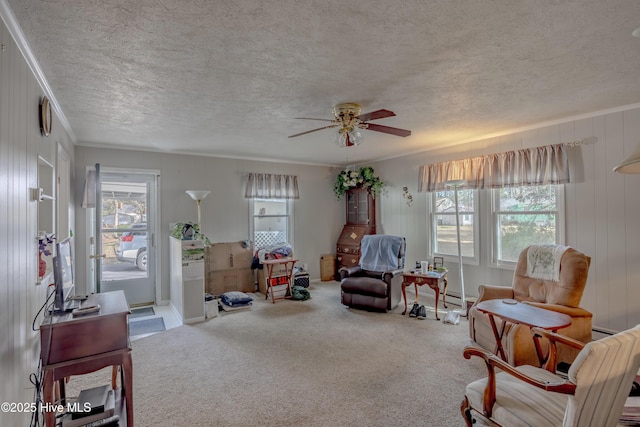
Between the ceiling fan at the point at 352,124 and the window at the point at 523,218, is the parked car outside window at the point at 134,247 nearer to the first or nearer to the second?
the ceiling fan at the point at 352,124

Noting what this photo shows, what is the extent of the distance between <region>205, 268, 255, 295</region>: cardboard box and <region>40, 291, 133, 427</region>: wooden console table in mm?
3335

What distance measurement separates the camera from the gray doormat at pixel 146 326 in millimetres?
3953

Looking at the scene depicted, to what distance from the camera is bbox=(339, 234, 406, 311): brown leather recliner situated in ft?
14.7

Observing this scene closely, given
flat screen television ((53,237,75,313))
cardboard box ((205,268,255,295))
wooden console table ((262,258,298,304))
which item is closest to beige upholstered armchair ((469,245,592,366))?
wooden console table ((262,258,298,304))

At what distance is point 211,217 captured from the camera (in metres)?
5.54

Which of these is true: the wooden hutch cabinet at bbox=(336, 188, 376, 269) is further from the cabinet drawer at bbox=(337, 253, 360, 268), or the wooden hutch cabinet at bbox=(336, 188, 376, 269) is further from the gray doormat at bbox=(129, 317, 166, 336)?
the gray doormat at bbox=(129, 317, 166, 336)

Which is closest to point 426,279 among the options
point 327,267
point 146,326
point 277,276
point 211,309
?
point 277,276

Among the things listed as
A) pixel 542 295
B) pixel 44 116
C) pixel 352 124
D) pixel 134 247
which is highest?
pixel 352 124

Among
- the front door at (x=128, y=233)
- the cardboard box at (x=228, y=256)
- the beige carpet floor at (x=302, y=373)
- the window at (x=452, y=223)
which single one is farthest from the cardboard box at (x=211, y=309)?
the window at (x=452, y=223)

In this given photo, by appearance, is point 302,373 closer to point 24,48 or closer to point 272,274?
point 272,274

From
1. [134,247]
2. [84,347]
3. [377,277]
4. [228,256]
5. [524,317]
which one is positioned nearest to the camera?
[84,347]

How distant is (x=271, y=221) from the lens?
20.6 feet

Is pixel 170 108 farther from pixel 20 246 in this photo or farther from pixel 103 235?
pixel 103 235

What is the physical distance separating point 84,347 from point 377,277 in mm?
3603
